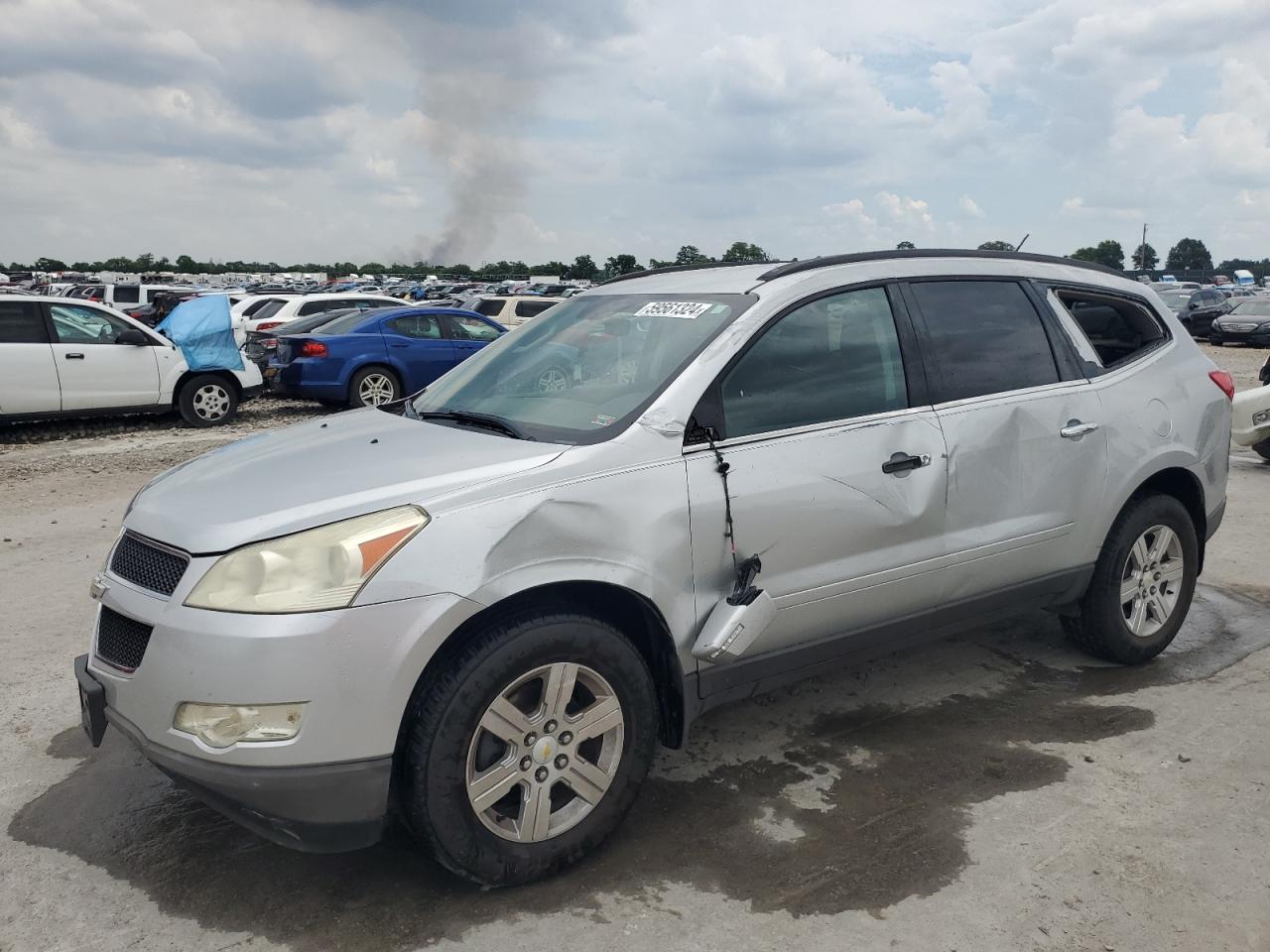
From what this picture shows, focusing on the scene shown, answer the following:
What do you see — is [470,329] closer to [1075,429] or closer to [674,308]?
[674,308]

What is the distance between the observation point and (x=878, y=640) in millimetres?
3807

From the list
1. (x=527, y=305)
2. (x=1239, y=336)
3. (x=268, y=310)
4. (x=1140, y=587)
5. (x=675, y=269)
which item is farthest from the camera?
(x=1239, y=336)

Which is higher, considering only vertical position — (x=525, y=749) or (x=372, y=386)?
(x=525, y=749)

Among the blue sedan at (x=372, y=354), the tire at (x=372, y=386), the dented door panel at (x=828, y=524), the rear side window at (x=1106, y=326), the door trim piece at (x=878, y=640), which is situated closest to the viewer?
the dented door panel at (x=828, y=524)

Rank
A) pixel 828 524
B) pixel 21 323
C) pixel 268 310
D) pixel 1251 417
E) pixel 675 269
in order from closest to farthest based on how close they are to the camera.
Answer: pixel 828 524
pixel 675 269
pixel 1251 417
pixel 21 323
pixel 268 310

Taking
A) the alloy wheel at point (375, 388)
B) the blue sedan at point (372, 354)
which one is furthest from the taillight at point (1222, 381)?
the alloy wheel at point (375, 388)

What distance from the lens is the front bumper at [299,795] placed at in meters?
2.67

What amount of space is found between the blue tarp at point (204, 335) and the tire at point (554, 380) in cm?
1035

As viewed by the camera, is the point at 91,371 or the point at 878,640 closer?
the point at 878,640

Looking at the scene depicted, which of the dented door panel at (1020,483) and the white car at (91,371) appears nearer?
the dented door panel at (1020,483)

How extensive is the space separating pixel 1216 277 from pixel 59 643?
6990 cm

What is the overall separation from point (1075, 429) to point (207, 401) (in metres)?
11.3

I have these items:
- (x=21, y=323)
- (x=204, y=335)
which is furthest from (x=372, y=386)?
(x=21, y=323)

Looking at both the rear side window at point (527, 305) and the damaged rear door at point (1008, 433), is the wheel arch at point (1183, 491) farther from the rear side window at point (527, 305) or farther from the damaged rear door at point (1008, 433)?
the rear side window at point (527, 305)
